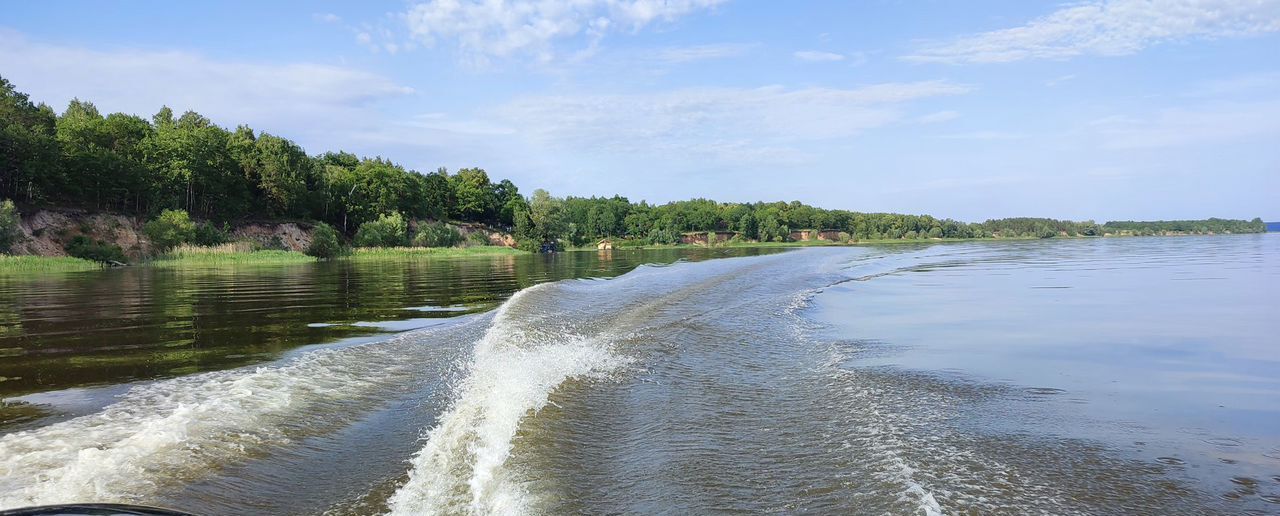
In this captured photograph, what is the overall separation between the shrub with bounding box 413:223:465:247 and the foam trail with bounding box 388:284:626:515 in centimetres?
7040

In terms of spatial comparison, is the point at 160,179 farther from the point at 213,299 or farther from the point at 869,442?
the point at 869,442

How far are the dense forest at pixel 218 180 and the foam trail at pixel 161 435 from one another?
212ft

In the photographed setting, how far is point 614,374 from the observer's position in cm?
859

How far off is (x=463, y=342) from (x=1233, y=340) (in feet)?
41.3

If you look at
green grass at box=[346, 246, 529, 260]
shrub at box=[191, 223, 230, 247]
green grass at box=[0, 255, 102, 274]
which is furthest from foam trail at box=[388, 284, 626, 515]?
green grass at box=[346, 246, 529, 260]

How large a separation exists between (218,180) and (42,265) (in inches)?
1380

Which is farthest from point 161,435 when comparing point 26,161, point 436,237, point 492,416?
point 436,237

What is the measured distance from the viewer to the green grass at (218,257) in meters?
48.7

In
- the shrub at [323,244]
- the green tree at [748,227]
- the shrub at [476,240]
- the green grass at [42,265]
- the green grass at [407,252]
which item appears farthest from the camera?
the green tree at [748,227]

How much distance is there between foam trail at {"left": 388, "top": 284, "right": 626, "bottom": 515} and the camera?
4484 mm

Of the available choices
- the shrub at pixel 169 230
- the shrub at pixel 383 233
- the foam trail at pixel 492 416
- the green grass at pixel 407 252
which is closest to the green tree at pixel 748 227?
the green grass at pixel 407 252

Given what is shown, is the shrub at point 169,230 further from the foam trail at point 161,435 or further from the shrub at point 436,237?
the foam trail at point 161,435

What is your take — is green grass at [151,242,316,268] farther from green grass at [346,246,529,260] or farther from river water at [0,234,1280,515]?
river water at [0,234,1280,515]

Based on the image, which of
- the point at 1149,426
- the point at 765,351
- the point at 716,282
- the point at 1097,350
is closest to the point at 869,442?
the point at 1149,426
